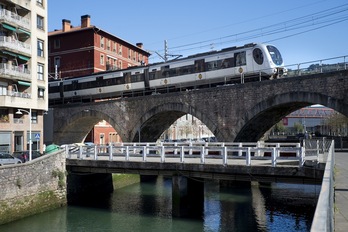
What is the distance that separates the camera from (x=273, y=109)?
27891 millimetres

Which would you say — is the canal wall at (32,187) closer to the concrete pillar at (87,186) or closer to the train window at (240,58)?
the concrete pillar at (87,186)

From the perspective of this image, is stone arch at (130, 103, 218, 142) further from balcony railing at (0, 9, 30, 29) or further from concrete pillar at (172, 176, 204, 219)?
balcony railing at (0, 9, 30, 29)

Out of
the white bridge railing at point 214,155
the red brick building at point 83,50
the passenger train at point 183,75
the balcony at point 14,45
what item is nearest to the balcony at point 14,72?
the balcony at point 14,45

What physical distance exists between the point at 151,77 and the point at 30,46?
1150 centimetres

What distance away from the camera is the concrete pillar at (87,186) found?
2411cm

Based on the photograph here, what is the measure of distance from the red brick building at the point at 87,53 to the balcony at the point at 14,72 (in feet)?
55.4

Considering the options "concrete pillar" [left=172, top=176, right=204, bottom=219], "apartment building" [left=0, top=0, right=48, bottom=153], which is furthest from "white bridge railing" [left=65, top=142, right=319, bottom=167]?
"apartment building" [left=0, top=0, right=48, bottom=153]

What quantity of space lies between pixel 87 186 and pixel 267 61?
16.4 metres

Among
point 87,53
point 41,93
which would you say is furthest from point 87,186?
point 87,53

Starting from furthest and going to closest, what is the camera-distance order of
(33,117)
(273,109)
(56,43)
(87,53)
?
1. (56,43)
2. (87,53)
3. (33,117)
4. (273,109)

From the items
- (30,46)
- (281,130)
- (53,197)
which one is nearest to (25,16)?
(30,46)

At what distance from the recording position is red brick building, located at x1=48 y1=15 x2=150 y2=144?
2036 inches

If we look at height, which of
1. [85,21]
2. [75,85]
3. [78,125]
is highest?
[85,21]

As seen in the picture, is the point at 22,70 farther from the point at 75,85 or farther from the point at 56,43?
the point at 56,43
